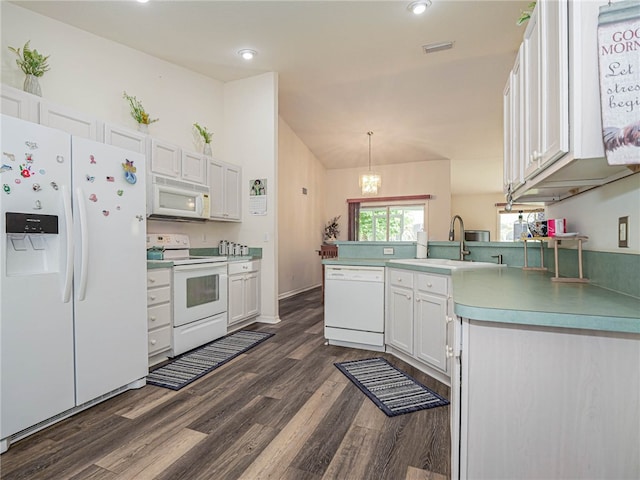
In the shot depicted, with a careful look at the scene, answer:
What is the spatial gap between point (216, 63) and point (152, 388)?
356cm

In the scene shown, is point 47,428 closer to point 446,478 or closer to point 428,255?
point 446,478

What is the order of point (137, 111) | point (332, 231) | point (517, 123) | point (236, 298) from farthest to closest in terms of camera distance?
point (332, 231) < point (236, 298) < point (137, 111) < point (517, 123)

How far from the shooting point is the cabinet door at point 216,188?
12.8 ft

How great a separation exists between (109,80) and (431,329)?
3.72 meters

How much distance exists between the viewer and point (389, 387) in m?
2.33

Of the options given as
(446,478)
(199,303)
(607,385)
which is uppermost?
(607,385)

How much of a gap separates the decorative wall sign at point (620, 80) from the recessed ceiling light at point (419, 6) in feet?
7.77

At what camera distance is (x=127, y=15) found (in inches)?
113

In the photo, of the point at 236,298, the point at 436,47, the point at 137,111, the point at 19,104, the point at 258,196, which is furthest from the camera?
the point at 258,196

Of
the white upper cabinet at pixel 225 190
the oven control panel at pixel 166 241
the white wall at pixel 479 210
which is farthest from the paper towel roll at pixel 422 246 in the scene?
the white wall at pixel 479 210

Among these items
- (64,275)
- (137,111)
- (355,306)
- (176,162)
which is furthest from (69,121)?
(355,306)

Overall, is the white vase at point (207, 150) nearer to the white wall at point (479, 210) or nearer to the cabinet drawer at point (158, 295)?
the cabinet drawer at point (158, 295)

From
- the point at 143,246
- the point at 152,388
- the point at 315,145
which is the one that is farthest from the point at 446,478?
the point at 315,145

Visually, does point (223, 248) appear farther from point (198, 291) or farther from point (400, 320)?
point (400, 320)
